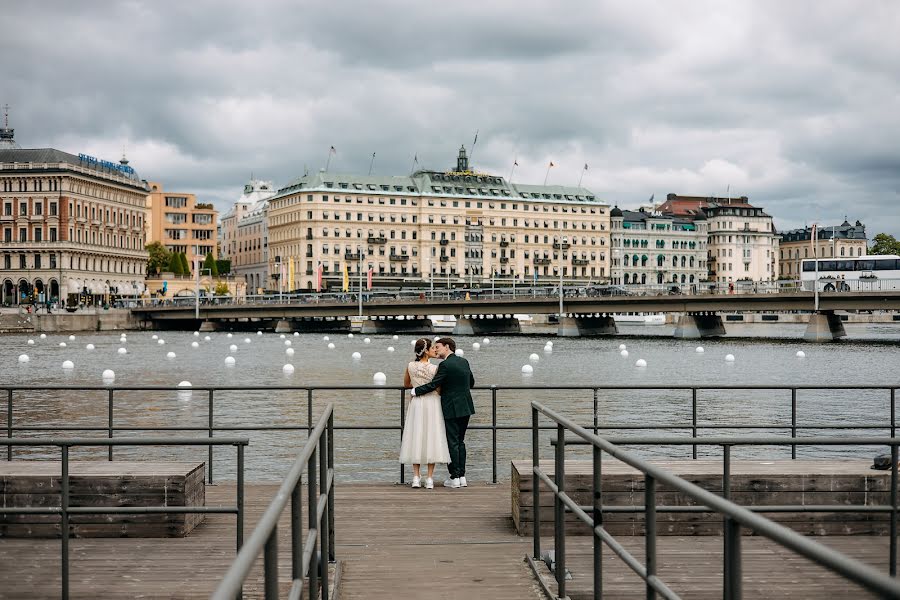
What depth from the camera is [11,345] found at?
78.2 meters

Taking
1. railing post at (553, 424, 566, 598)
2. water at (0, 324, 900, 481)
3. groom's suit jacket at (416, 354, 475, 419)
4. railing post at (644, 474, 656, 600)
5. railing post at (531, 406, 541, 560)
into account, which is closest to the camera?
railing post at (644, 474, 656, 600)

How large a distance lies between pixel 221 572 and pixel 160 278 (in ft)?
503

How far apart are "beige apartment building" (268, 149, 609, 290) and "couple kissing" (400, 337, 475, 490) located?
159m

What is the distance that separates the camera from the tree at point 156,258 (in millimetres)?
166250

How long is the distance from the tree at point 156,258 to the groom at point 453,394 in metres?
158

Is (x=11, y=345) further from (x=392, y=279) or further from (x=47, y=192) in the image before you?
(x=392, y=279)

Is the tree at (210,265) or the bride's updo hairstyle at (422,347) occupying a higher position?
the tree at (210,265)

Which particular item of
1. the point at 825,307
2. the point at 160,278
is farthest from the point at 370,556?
the point at 160,278

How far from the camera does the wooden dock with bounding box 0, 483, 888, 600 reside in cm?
777

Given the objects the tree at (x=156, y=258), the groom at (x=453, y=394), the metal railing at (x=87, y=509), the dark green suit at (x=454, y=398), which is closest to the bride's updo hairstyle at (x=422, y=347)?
the groom at (x=453, y=394)

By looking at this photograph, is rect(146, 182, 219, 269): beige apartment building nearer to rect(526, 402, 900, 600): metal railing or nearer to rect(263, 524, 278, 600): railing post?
rect(526, 402, 900, 600): metal railing

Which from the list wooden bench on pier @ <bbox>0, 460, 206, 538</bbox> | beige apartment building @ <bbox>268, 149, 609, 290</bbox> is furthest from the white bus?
wooden bench on pier @ <bbox>0, 460, 206, 538</bbox>

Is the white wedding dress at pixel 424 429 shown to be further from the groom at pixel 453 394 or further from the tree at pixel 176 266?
the tree at pixel 176 266

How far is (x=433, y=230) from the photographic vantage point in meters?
184
